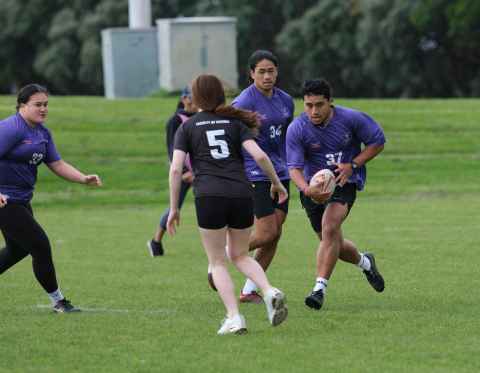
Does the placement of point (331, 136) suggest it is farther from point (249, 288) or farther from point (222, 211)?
point (222, 211)

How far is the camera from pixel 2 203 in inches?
371

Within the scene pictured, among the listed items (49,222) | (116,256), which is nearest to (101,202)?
(49,222)

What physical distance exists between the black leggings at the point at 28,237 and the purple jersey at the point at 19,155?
0.36 ft

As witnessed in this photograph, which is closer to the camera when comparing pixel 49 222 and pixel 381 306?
pixel 381 306

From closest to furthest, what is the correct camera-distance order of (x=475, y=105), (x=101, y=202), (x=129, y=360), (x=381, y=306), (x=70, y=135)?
(x=129, y=360), (x=381, y=306), (x=101, y=202), (x=70, y=135), (x=475, y=105)

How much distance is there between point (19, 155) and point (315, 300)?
264 centimetres

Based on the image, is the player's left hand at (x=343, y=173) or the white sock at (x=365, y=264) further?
the white sock at (x=365, y=264)

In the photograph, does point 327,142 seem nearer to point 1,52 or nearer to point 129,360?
point 129,360

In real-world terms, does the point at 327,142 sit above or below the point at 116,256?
above

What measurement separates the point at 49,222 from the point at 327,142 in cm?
1101

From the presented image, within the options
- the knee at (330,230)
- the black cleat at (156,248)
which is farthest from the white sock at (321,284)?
the black cleat at (156,248)

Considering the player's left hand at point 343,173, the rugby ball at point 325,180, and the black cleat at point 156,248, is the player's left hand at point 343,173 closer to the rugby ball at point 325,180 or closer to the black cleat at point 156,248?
the rugby ball at point 325,180

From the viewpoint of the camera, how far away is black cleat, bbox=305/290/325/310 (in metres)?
9.84

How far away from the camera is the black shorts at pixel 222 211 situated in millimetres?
8664
